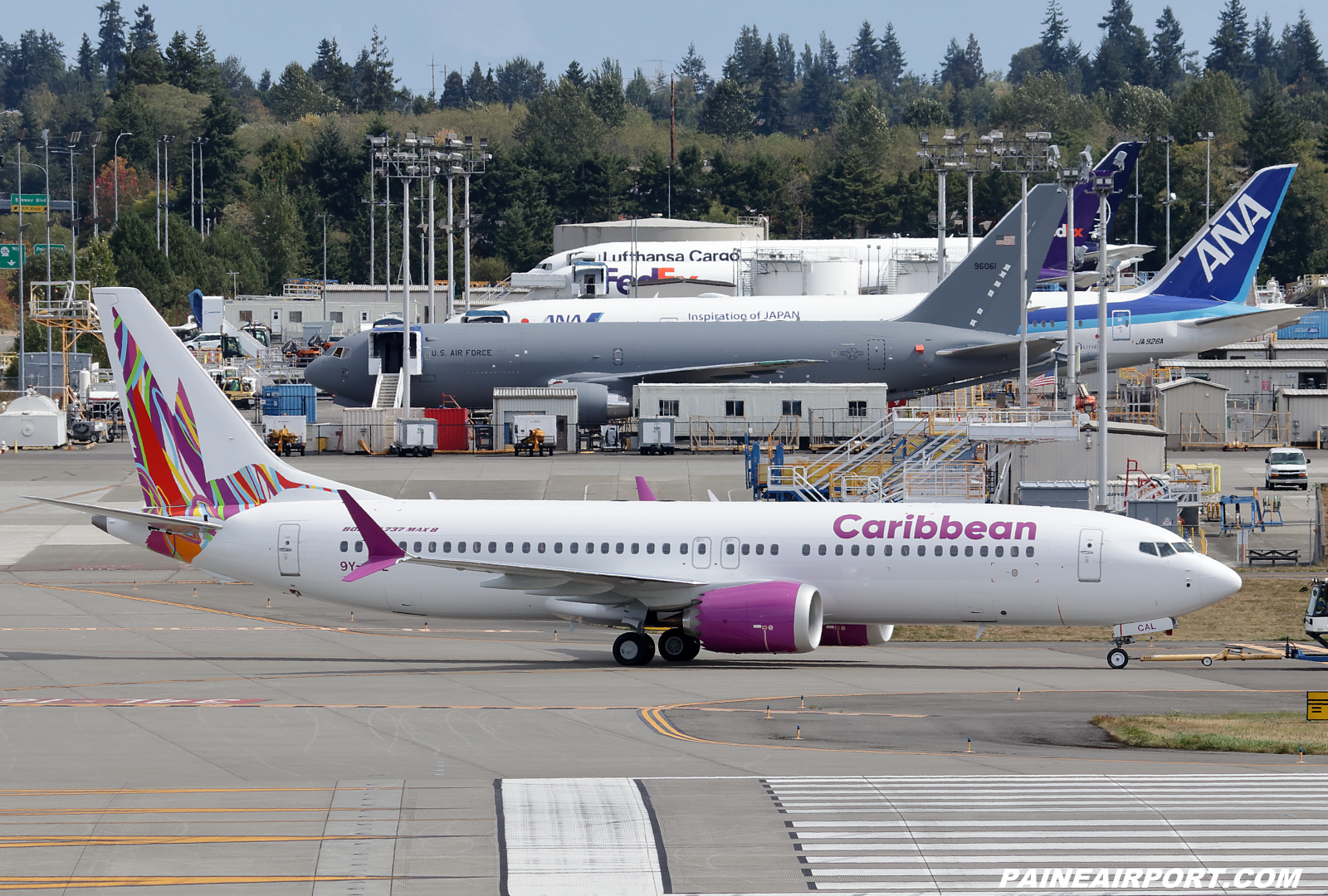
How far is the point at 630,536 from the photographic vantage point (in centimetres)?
3497

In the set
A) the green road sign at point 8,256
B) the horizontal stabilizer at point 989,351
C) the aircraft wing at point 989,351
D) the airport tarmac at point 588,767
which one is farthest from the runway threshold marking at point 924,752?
the green road sign at point 8,256

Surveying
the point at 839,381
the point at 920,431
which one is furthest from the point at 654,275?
the point at 920,431

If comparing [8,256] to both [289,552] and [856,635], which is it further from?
[856,635]

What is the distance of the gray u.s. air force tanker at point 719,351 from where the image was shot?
76.6 meters

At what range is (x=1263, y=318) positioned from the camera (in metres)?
80.3

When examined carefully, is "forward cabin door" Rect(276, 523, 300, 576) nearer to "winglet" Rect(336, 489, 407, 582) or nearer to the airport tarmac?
"winglet" Rect(336, 489, 407, 582)

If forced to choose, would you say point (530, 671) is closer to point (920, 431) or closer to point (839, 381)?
point (920, 431)

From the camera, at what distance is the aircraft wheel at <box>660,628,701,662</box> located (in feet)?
114

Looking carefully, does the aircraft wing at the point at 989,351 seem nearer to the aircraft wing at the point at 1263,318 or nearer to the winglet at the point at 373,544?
the aircraft wing at the point at 1263,318

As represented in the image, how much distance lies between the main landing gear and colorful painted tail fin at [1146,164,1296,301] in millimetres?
55417

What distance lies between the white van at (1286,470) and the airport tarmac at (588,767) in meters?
29.5

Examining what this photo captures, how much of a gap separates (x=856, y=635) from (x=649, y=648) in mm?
4905

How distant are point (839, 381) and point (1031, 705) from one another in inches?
1966

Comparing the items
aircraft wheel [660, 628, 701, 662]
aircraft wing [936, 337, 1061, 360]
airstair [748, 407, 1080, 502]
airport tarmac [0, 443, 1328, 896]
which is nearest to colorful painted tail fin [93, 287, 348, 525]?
airport tarmac [0, 443, 1328, 896]
